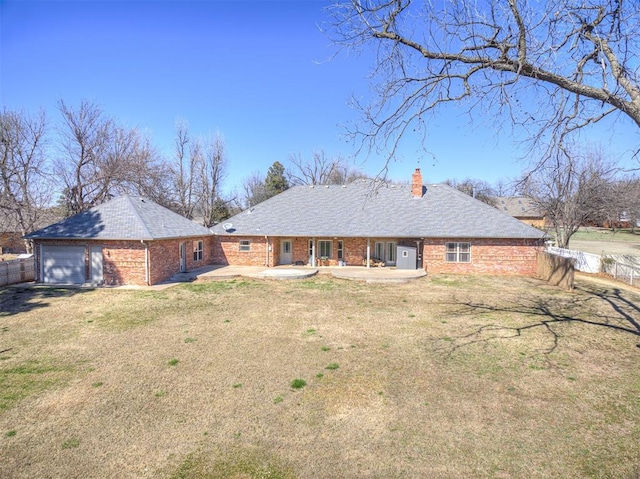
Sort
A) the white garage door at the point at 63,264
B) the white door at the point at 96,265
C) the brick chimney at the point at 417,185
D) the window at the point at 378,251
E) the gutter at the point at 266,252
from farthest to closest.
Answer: the brick chimney at the point at 417,185 → the window at the point at 378,251 → the gutter at the point at 266,252 → the white garage door at the point at 63,264 → the white door at the point at 96,265

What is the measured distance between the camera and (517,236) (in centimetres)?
1989

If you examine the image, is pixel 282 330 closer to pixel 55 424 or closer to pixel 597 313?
pixel 55 424

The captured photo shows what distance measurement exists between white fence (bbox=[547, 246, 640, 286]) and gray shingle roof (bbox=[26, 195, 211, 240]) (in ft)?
66.7

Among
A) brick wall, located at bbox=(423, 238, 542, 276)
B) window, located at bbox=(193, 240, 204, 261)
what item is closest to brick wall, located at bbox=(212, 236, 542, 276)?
brick wall, located at bbox=(423, 238, 542, 276)

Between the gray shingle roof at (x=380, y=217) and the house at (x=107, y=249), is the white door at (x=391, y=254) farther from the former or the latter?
the house at (x=107, y=249)

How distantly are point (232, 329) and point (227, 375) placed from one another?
309cm

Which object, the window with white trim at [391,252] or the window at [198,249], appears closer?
the window at [198,249]

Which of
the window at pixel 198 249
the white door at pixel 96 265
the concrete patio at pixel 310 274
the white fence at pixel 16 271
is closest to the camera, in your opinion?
the white fence at pixel 16 271

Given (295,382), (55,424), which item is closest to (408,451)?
(295,382)

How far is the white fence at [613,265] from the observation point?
57.0 ft

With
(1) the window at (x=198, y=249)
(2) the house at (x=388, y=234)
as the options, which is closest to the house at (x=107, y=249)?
(1) the window at (x=198, y=249)

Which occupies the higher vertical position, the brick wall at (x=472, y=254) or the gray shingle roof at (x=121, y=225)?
the gray shingle roof at (x=121, y=225)

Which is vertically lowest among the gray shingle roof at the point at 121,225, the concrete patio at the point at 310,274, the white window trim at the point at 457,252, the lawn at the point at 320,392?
the lawn at the point at 320,392

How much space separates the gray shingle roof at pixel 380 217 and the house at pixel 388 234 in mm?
57
